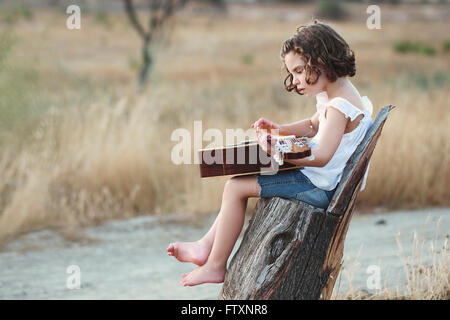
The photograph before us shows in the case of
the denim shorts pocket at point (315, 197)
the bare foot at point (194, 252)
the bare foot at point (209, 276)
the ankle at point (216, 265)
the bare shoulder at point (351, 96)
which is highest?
the bare shoulder at point (351, 96)

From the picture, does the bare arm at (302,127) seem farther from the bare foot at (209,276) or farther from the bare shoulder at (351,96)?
the bare foot at (209,276)

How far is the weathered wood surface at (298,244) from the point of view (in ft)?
9.26

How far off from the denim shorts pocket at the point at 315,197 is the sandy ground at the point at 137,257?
1278 millimetres

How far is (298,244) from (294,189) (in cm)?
25

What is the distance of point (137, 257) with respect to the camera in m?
5.50

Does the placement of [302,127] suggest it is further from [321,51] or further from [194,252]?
[194,252]

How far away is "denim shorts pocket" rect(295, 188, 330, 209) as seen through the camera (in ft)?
9.44

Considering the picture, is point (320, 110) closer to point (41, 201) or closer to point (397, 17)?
point (41, 201)

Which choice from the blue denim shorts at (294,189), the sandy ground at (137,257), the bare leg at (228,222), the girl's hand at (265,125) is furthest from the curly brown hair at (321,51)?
the sandy ground at (137,257)

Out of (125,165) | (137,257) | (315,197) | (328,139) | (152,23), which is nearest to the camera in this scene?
(328,139)

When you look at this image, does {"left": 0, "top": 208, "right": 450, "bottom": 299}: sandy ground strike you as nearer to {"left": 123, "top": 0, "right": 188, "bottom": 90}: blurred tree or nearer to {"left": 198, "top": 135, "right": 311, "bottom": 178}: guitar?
{"left": 198, "top": 135, "right": 311, "bottom": 178}: guitar

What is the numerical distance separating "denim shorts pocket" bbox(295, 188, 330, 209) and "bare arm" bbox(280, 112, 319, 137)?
1.33 ft

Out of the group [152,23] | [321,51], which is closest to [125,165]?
[321,51]
